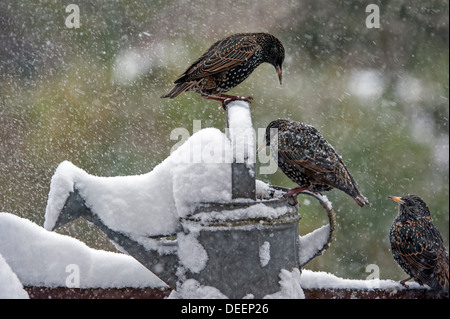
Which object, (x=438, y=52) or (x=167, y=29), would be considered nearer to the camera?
(x=167, y=29)

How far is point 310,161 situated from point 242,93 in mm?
2112

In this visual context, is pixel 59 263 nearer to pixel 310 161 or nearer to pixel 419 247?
pixel 310 161

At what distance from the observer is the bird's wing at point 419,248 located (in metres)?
1.80

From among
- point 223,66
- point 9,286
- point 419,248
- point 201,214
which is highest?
point 223,66

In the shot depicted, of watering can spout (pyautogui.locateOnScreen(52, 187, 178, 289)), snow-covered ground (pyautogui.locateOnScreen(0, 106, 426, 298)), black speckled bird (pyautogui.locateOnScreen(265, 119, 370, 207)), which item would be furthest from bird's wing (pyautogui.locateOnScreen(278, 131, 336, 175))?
watering can spout (pyautogui.locateOnScreen(52, 187, 178, 289))

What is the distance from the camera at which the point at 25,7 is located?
4.09 meters

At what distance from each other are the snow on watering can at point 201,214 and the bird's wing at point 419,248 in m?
0.58

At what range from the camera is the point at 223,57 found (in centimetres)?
209

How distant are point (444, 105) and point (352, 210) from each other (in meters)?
1.12

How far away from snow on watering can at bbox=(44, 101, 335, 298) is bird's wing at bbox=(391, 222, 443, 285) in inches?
23.0
